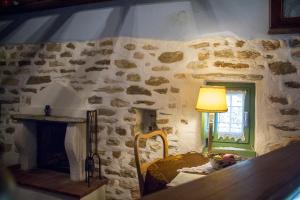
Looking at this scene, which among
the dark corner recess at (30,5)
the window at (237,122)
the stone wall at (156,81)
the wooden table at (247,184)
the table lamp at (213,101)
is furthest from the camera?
the dark corner recess at (30,5)

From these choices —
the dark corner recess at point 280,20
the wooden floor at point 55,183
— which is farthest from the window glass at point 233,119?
the wooden floor at point 55,183

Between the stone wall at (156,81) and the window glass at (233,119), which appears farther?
the window glass at (233,119)

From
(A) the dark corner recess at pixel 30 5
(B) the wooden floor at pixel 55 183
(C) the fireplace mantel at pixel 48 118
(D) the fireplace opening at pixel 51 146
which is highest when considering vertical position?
(A) the dark corner recess at pixel 30 5

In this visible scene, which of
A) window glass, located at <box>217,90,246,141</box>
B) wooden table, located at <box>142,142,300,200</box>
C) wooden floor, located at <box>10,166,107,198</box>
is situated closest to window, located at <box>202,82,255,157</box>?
window glass, located at <box>217,90,246,141</box>

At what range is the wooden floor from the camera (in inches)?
124

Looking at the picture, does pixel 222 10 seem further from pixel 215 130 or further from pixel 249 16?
pixel 215 130

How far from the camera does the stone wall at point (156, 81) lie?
2.66 meters

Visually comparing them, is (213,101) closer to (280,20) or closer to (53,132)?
(280,20)

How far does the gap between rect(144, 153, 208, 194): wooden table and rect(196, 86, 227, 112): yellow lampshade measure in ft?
1.43

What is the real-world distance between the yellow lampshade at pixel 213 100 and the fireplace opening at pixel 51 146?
200 cm

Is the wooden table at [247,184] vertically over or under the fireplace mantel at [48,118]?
over

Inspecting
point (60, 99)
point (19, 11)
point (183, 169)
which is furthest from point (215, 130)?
point (19, 11)

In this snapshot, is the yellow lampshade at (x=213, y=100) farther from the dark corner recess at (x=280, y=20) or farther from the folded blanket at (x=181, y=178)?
the dark corner recess at (x=280, y=20)

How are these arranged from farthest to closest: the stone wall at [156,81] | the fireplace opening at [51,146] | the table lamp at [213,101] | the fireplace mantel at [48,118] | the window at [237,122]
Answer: the fireplace opening at [51,146] → the fireplace mantel at [48,118] → the window at [237,122] → the stone wall at [156,81] → the table lamp at [213,101]
